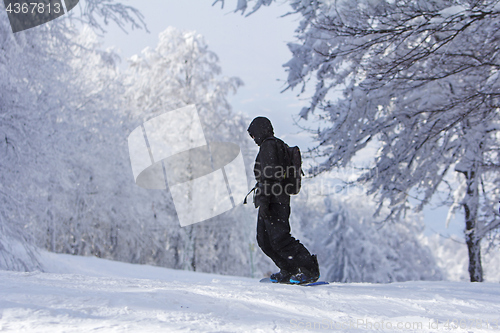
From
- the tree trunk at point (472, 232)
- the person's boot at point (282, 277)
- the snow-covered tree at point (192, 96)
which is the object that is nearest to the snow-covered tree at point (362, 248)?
the snow-covered tree at point (192, 96)

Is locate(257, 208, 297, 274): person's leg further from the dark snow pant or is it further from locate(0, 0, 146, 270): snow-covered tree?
locate(0, 0, 146, 270): snow-covered tree

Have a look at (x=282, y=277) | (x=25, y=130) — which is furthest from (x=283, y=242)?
(x=25, y=130)

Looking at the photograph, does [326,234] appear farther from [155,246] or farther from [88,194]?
[88,194]

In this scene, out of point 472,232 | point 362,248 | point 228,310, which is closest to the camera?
point 228,310

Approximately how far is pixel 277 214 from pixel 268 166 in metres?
0.47

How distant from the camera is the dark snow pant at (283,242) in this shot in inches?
146

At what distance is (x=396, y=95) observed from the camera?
5582 mm

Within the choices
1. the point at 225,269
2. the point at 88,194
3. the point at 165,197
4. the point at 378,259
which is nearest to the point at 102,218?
the point at 88,194

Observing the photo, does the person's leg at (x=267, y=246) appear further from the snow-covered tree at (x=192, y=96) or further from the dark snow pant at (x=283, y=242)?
the snow-covered tree at (x=192, y=96)

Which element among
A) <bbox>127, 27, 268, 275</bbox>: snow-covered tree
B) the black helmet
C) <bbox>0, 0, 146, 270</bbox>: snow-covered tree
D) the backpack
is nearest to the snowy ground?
the backpack

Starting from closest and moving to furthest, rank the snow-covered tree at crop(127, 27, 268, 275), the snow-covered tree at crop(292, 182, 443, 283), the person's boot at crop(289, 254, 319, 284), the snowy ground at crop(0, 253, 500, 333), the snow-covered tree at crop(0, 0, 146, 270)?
the snowy ground at crop(0, 253, 500, 333) → the person's boot at crop(289, 254, 319, 284) → the snow-covered tree at crop(0, 0, 146, 270) → the snow-covered tree at crop(127, 27, 268, 275) → the snow-covered tree at crop(292, 182, 443, 283)

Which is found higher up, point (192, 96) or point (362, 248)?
point (192, 96)

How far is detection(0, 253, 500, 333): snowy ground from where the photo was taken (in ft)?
5.69

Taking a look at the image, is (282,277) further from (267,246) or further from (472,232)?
(472,232)
